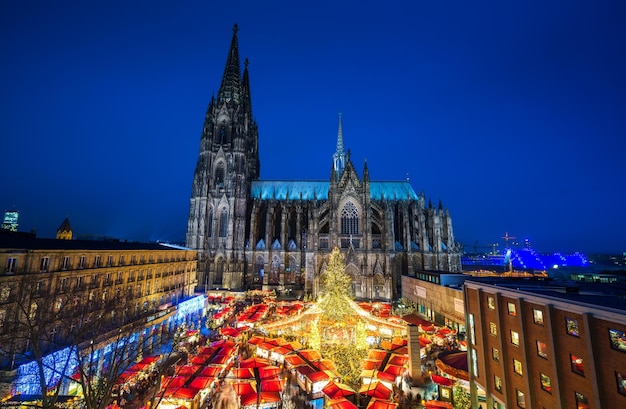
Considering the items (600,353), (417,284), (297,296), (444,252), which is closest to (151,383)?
(600,353)

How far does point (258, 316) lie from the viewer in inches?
1452

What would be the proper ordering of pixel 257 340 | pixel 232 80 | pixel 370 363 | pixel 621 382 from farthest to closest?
pixel 232 80
pixel 257 340
pixel 370 363
pixel 621 382

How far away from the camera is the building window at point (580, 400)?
14062 mm

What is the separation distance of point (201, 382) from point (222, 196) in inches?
1871

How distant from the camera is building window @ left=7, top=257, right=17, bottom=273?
2212 cm

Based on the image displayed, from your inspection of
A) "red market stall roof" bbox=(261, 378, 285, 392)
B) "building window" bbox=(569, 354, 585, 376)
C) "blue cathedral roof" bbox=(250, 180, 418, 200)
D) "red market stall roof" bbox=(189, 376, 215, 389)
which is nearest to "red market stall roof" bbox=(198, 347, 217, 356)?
"red market stall roof" bbox=(189, 376, 215, 389)

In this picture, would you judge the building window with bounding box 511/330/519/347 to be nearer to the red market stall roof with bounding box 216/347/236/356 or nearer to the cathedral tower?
the red market stall roof with bounding box 216/347/236/356

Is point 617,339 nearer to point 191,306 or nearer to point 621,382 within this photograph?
point 621,382

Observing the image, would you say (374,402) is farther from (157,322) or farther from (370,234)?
(370,234)

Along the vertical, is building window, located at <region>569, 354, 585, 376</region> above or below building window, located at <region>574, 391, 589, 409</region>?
above

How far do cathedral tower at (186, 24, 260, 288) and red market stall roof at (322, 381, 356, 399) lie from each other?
42.4 m

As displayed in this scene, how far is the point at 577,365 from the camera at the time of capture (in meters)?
14.6

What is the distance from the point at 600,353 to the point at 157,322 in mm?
40565

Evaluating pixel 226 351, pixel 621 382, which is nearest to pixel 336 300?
pixel 226 351
